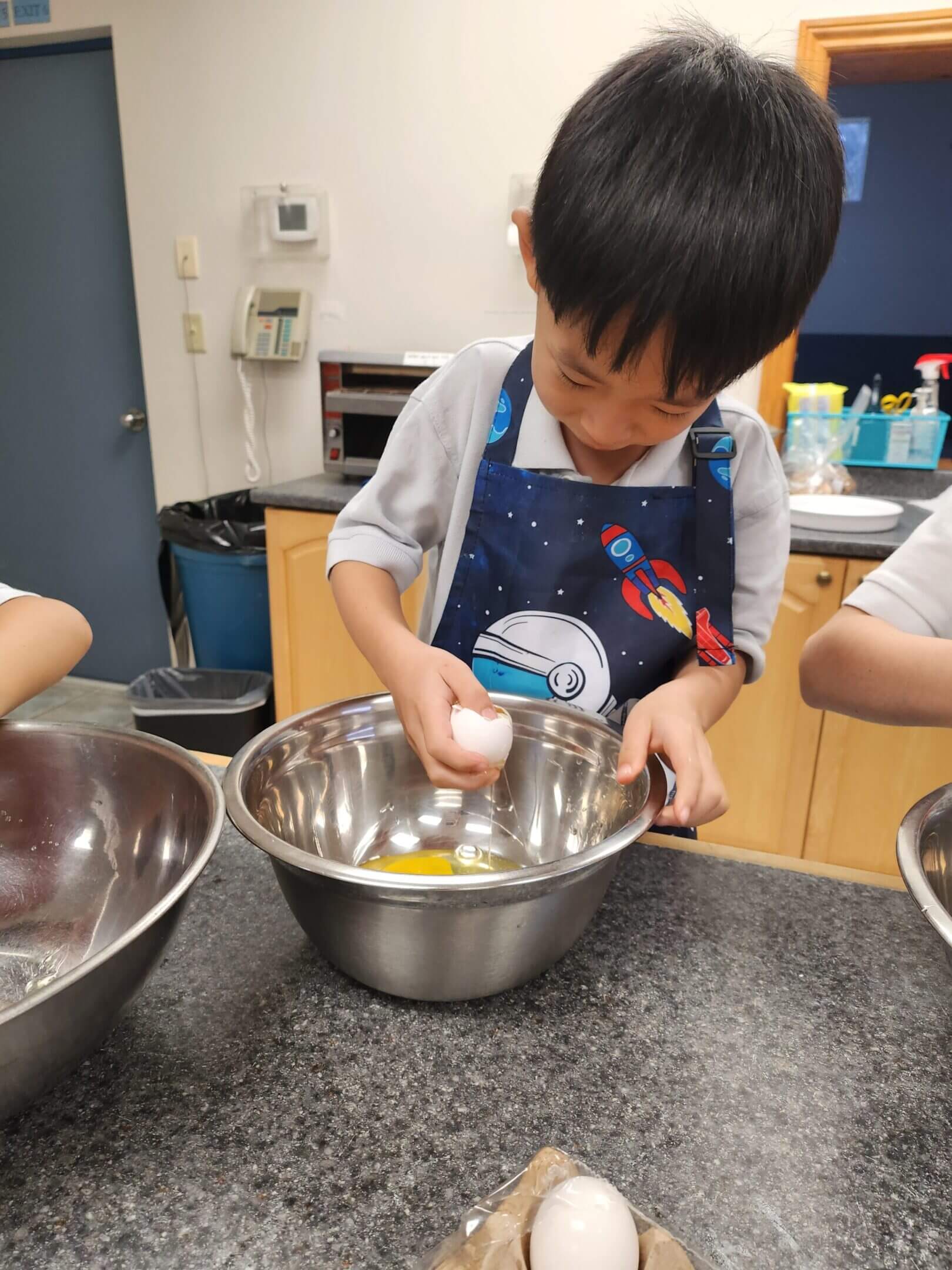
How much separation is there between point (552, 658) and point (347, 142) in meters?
1.92

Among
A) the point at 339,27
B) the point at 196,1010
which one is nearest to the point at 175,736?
the point at 196,1010

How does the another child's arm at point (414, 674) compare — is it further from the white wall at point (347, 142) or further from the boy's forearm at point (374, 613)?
the white wall at point (347, 142)

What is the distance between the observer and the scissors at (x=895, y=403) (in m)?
2.17

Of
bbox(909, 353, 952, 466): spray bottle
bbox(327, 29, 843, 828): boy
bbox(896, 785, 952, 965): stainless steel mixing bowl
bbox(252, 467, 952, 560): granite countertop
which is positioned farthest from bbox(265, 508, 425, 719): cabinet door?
bbox(896, 785, 952, 965): stainless steel mixing bowl

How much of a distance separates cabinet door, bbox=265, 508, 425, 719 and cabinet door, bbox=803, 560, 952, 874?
950mm

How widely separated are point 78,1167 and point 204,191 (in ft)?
8.27

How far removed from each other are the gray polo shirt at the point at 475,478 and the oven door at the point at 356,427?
1221mm

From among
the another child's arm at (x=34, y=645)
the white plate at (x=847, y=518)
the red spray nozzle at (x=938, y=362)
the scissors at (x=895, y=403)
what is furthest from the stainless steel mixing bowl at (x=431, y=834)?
the scissors at (x=895, y=403)

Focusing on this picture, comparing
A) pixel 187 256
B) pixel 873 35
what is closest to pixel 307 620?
pixel 187 256

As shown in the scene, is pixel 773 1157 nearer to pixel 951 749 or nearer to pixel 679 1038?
pixel 679 1038

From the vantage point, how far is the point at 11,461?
2.94 metres

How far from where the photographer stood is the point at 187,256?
2.44 meters

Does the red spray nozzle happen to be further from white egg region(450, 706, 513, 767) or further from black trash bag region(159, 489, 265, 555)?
white egg region(450, 706, 513, 767)

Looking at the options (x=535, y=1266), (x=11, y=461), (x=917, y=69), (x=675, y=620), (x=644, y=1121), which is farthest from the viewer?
(x=11, y=461)
